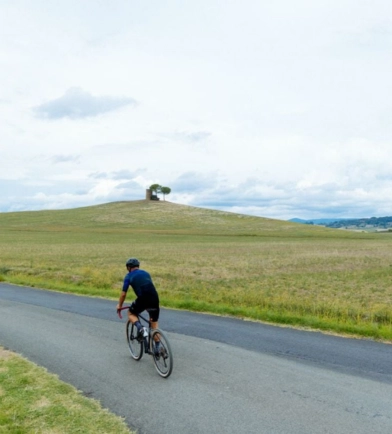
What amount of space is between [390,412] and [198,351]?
459cm

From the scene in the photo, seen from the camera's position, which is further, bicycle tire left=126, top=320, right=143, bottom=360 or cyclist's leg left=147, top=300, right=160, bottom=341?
bicycle tire left=126, top=320, right=143, bottom=360

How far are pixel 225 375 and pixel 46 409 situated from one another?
3183 mm

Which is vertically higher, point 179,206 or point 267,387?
point 179,206

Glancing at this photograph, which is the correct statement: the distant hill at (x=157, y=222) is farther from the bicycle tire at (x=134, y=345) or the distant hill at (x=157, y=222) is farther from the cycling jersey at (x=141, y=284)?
the cycling jersey at (x=141, y=284)

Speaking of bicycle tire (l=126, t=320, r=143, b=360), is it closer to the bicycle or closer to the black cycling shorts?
the bicycle

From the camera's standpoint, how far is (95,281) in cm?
2508

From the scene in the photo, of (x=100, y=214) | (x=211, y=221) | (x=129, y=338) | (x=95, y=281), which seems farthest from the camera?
(x=100, y=214)

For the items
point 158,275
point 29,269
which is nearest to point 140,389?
point 158,275

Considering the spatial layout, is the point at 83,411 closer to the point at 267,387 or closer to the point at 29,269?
the point at 267,387

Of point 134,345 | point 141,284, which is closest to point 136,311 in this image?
point 141,284

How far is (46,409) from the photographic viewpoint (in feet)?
23.7

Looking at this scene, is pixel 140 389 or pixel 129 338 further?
pixel 129 338

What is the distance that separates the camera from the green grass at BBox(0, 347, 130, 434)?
6.59 metres

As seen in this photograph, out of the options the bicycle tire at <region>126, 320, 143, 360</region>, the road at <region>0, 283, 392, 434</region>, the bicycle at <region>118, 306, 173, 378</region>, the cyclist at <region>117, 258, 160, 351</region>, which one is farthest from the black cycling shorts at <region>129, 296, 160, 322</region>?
the road at <region>0, 283, 392, 434</region>
